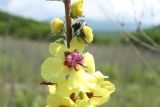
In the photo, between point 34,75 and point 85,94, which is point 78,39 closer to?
point 85,94

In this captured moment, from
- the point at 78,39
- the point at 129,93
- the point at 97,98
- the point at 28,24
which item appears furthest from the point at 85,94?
the point at 28,24

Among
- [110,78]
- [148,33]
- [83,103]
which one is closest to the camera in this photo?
[83,103]

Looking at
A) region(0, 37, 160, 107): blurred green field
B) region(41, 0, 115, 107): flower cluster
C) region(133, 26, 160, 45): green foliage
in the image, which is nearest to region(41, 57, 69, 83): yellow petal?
region(41, 0, 115, 107): flower cluster

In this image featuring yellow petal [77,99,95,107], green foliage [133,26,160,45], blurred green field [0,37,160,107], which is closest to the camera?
yellow petal [77,99,95,107]

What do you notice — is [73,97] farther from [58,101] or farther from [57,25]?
[57,25]

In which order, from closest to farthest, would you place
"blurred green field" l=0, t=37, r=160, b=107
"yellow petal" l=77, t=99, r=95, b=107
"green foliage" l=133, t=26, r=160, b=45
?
1. "yellow petal" l=77, t=99, r=95, b=107
2. "green foliage" l=133, t=26, r=160, b=45
3. "blurred green field" l=0, t=37, r=160, b=107

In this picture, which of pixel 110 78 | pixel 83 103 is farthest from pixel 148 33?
pixel 83 103

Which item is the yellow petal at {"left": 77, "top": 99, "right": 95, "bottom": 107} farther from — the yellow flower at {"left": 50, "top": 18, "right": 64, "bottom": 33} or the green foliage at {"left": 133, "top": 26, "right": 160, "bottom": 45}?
the green foliage at {"left": 133, "top": 26, "right": 160, "bottom": 45}
